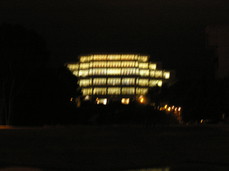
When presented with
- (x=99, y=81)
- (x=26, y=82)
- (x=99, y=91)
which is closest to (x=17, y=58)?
(x=26, y=82)

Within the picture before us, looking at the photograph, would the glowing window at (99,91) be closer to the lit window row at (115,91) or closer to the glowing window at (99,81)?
the lit window row at (115,91)

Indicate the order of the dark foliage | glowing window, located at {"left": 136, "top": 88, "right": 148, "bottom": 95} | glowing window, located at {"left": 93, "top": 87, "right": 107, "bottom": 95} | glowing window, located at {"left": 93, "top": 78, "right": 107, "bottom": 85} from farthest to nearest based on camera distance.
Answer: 1. glowing window, located at {"left": 93, "top": 78, "right": 107, "bottom": 85}
2. glowing window, located at {"left": 93, "top": 87, "right": 107, "bottom": 95}
3. glowing window, located at {"left": 136, "top": 88, "right": 148, "bottom": 95}
4. the dark foliage

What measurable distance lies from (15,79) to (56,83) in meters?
9.68

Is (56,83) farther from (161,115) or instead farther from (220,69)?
(220,69)

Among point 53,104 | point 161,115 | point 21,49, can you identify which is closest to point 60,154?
point 21,49

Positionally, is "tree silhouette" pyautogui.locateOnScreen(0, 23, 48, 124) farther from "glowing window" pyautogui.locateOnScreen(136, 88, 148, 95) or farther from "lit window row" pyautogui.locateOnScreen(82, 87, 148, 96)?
"glowing window" pyautogui.locateOnScreen(136, 88, 148, 95)

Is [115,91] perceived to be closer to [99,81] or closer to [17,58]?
[99,81]

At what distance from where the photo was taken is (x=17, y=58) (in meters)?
54.2

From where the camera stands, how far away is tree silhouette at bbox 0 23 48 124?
179 ft

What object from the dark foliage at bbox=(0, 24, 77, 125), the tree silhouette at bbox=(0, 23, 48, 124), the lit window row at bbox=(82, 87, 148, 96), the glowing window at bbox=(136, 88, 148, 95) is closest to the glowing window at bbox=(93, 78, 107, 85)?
the lit window row at bbox=(82, 87, 148, 96)

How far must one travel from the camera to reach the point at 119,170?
500 inches

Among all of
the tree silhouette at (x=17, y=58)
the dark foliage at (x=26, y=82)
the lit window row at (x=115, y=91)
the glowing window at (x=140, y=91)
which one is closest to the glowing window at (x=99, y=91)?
the lit window row at (x=115, y=91)

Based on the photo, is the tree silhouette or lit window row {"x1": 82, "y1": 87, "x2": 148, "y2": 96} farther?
lit window row {"x1": 82, "y1": 87, "x2": 148, "y2": 96}

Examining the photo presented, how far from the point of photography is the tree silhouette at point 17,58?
5444cm
